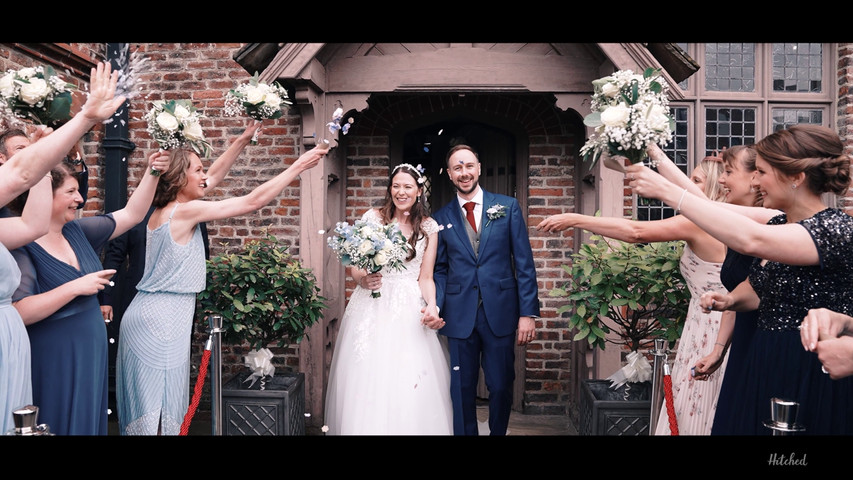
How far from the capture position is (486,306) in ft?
13.6

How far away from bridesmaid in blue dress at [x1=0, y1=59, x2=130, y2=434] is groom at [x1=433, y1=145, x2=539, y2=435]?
7.70 ft

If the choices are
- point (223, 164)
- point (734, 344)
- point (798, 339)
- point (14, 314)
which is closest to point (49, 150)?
point (14, 314)

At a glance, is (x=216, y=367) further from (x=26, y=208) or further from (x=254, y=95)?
(x=254, y=95)

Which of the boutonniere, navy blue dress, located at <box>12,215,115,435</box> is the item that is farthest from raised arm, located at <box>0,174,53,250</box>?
the boutonniere

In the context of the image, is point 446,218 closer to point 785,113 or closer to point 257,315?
point 257,315

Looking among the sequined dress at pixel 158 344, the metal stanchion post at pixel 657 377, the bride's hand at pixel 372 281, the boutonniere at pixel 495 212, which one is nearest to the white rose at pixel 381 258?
the bride's hand at pixel 372 281

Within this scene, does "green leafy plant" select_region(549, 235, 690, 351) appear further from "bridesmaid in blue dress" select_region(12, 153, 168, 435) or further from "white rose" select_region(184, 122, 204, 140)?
"bridesmaid in blue dress" select_region(12, 153, 168, 435)

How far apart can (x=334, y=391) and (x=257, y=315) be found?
0.75m

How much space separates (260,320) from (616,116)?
9.21 feet

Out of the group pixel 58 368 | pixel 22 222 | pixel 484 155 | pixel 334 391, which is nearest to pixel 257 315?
pixel 334 391

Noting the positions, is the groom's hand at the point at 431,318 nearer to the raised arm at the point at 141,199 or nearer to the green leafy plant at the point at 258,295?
the green leafy plant at the point at 258,295

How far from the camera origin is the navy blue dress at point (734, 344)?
2707mm

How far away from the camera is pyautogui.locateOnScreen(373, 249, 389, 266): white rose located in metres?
3.84

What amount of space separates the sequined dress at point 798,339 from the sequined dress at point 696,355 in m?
0.76
